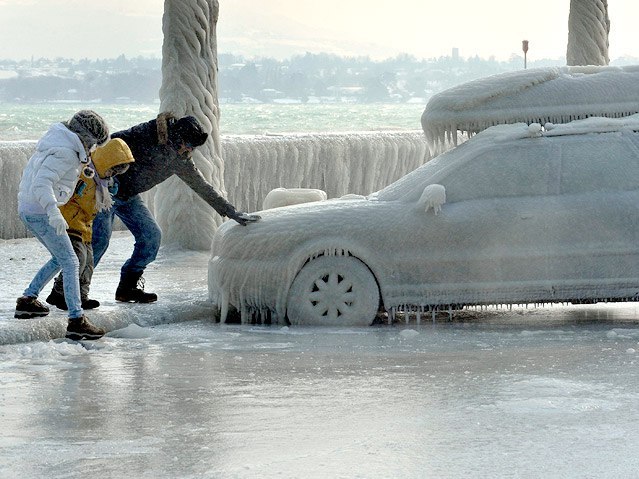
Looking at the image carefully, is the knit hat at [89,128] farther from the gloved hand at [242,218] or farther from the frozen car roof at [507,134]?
the frozen car roof at [507,134]

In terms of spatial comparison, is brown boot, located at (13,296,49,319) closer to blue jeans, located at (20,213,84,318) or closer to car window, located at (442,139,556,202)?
blue jeans, located at (20,213,84,318)

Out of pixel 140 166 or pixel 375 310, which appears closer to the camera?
pixel 375 310

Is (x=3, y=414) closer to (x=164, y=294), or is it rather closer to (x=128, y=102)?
(x=164, y=294)

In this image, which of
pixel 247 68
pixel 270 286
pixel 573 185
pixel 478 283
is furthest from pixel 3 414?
pixel 247 68

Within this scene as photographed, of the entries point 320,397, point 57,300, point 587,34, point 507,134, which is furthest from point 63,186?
point 587,34

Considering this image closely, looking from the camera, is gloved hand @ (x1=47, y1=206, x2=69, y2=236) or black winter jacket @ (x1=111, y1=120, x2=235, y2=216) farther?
black winter jacket @ (x1=111, y1=120, x2=235, y2=216)

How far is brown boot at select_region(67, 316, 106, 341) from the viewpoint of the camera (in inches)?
368

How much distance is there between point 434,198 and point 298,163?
906cm

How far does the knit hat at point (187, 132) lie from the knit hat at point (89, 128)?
1.20 metres

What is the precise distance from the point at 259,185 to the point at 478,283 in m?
8.77

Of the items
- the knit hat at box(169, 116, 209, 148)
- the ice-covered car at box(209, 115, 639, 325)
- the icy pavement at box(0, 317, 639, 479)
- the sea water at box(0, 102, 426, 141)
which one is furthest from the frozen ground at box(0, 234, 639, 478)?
the sea water at box(0, 102, 426, 141)

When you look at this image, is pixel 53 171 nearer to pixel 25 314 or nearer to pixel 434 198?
pixel 25 314

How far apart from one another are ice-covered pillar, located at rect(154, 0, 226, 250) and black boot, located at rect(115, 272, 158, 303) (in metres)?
3.81

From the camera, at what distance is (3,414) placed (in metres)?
7.03
